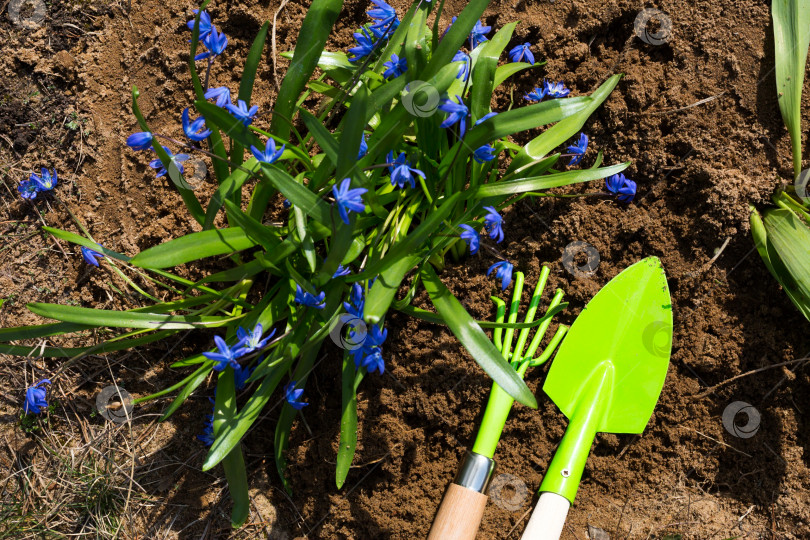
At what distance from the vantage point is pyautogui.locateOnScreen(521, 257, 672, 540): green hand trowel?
152 cm

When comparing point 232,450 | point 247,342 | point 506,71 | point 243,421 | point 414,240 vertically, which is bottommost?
point 232,450

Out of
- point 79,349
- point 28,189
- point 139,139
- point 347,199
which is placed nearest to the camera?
point 347,199

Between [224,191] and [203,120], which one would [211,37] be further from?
[224,191]

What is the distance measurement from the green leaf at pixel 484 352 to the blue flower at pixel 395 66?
508 millimetres

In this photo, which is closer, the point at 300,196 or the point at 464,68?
the point at 300,196

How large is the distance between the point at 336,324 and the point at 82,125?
101 centimetres

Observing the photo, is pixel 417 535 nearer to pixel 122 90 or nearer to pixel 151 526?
pixel 151 526

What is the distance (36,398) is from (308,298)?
83cm

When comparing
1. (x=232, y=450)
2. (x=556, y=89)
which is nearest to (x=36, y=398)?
(x=232, y=450)

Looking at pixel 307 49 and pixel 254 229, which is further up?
pixel 307 49

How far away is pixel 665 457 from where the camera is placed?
1546mm

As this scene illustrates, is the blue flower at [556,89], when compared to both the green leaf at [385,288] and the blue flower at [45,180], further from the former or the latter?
the blue flower at [45,180]

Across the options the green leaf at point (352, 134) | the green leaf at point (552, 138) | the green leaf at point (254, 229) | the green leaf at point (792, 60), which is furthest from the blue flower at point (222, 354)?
the green leaf at point (792, 60)

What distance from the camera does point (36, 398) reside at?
1.48 metres
